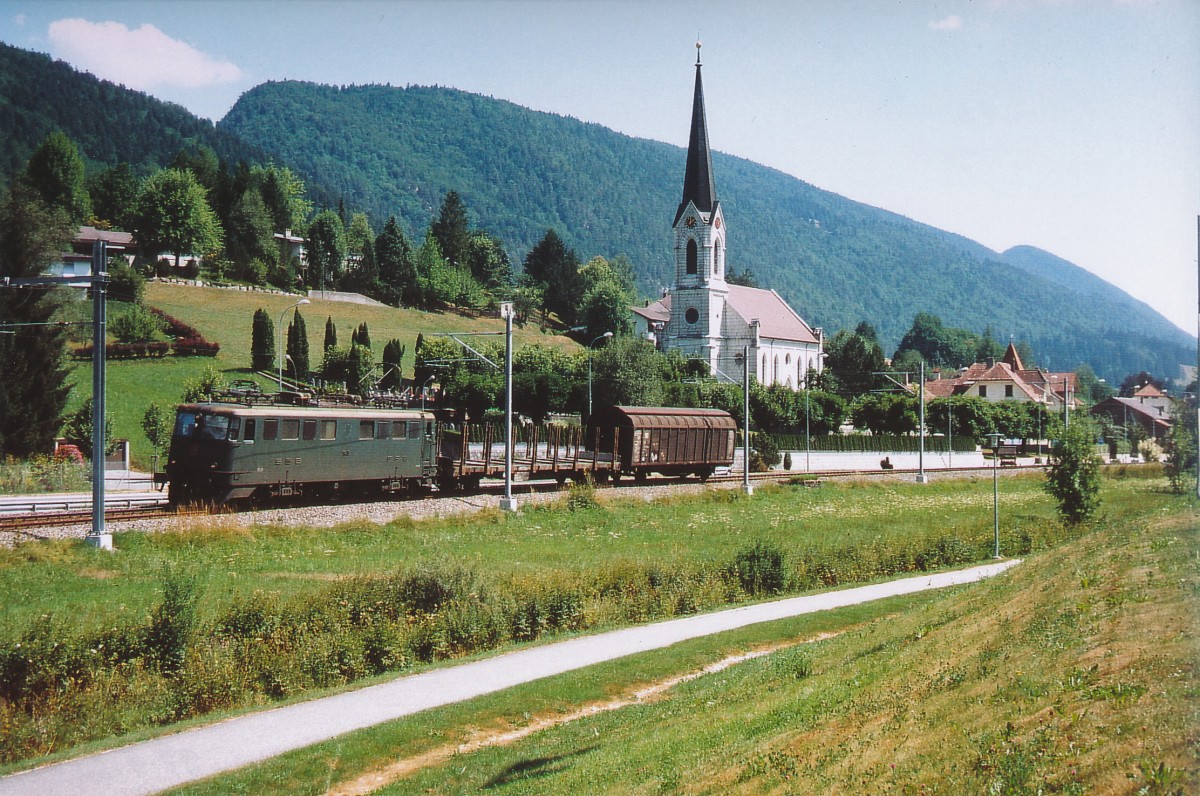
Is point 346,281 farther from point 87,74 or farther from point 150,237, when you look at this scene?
point 87,74

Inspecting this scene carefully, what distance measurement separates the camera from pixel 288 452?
3022cm

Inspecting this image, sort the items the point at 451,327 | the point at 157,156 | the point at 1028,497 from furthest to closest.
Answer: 1. the point at 157,156
2. the point at 451,327
3. the point at 1028,497

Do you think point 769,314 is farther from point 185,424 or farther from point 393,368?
point 185,424

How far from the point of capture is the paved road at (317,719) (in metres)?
11.4

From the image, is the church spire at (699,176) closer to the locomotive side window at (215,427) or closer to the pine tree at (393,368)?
the pine tree at (393,368)

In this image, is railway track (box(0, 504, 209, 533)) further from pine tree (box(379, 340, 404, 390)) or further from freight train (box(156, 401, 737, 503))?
pine tree (box(379, 340, 404, 390))

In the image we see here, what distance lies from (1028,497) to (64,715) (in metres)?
48.8

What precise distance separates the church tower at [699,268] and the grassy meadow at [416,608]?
6931 cm

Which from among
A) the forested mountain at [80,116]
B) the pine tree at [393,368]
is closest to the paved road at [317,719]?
the pine tree at [393,368]

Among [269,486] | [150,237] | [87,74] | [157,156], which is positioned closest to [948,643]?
[269,486]

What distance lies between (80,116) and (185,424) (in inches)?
6687

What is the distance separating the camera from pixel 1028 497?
50781mm

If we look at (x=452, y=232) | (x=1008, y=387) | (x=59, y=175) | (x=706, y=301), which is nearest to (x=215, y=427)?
(x=706, y=301)

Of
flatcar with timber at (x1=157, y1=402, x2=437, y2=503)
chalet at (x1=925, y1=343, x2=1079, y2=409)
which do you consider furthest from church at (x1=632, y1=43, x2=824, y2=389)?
flatcar with timber at (x1=157, y1=402, x2=437, y2=503)
